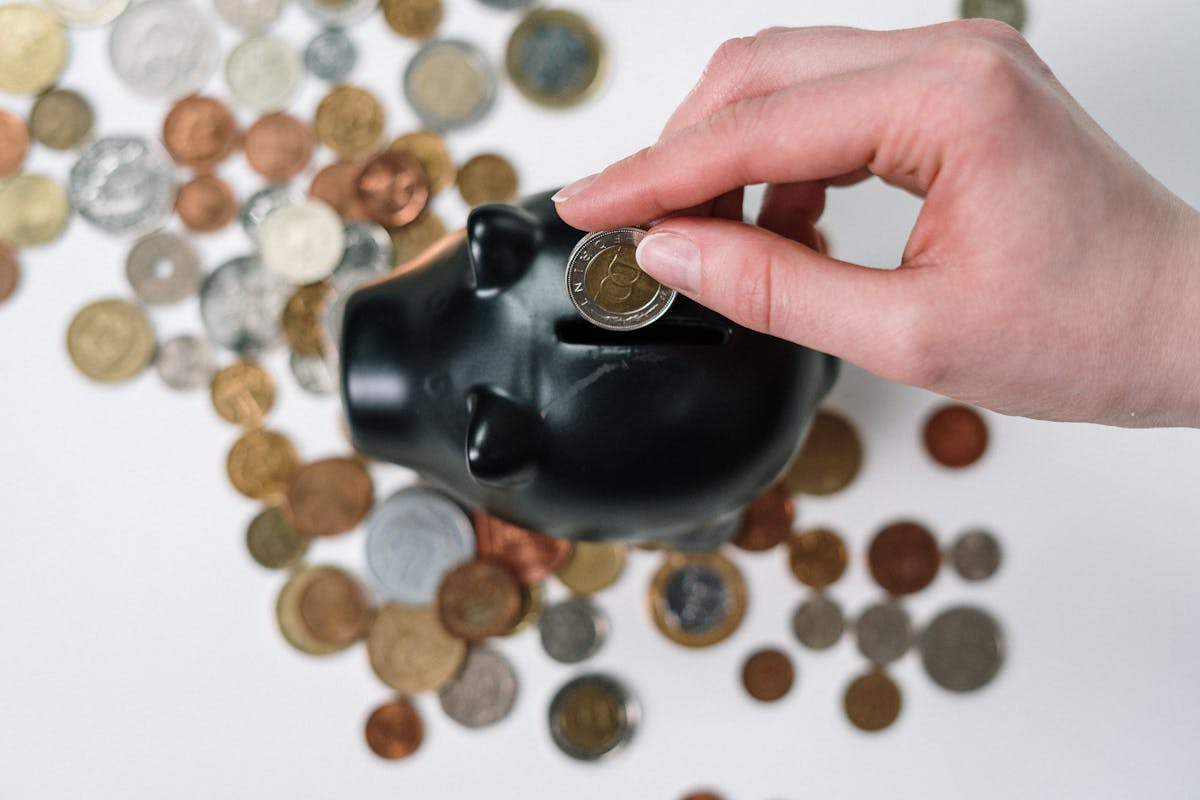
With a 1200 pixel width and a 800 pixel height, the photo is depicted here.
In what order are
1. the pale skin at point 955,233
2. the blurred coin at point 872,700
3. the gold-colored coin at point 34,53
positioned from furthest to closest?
the gold-colored coin at point 34,53 < the blurred coin at point 872,700 < the pale skin at point 955,233

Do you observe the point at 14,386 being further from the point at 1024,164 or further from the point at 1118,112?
the point at 1118,112

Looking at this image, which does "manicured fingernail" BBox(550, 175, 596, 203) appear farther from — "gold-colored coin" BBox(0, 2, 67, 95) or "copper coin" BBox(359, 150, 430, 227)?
"gold-colored coin" BBox(0, 2, 67, 95)

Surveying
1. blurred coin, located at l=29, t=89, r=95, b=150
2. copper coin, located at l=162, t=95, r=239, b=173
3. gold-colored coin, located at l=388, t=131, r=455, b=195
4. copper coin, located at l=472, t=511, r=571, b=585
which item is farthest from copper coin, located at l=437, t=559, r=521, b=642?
blurred coin, located at l=29, t=89, r=95, b=150

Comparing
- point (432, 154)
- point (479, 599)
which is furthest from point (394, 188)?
point (479, 599)

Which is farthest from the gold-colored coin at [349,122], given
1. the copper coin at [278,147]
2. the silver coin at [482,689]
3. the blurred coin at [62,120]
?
the silver coin at [482,689]

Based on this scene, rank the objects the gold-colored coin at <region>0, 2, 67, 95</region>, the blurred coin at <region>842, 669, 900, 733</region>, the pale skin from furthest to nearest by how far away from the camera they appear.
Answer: the gold-colored coin at <region>0, 2, 67, 95</region> < the blurred coin at <region>842, 669, 900, 733</region> < the pale skin

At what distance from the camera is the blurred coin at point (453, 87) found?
Result: 0.92 meters

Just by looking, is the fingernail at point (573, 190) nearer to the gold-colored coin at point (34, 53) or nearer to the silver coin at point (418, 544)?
the silver coin at point (418, 544)

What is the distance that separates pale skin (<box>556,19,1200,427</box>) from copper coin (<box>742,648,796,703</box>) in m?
0.35

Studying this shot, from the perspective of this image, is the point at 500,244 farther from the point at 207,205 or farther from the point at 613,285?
the point at 207,205

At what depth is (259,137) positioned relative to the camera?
3.07 feet

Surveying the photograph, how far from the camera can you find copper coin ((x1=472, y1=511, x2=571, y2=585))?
875mm

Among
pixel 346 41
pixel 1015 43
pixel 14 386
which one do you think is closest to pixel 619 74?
pixel 346 41

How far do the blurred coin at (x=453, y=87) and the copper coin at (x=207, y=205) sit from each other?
19 centimetres
